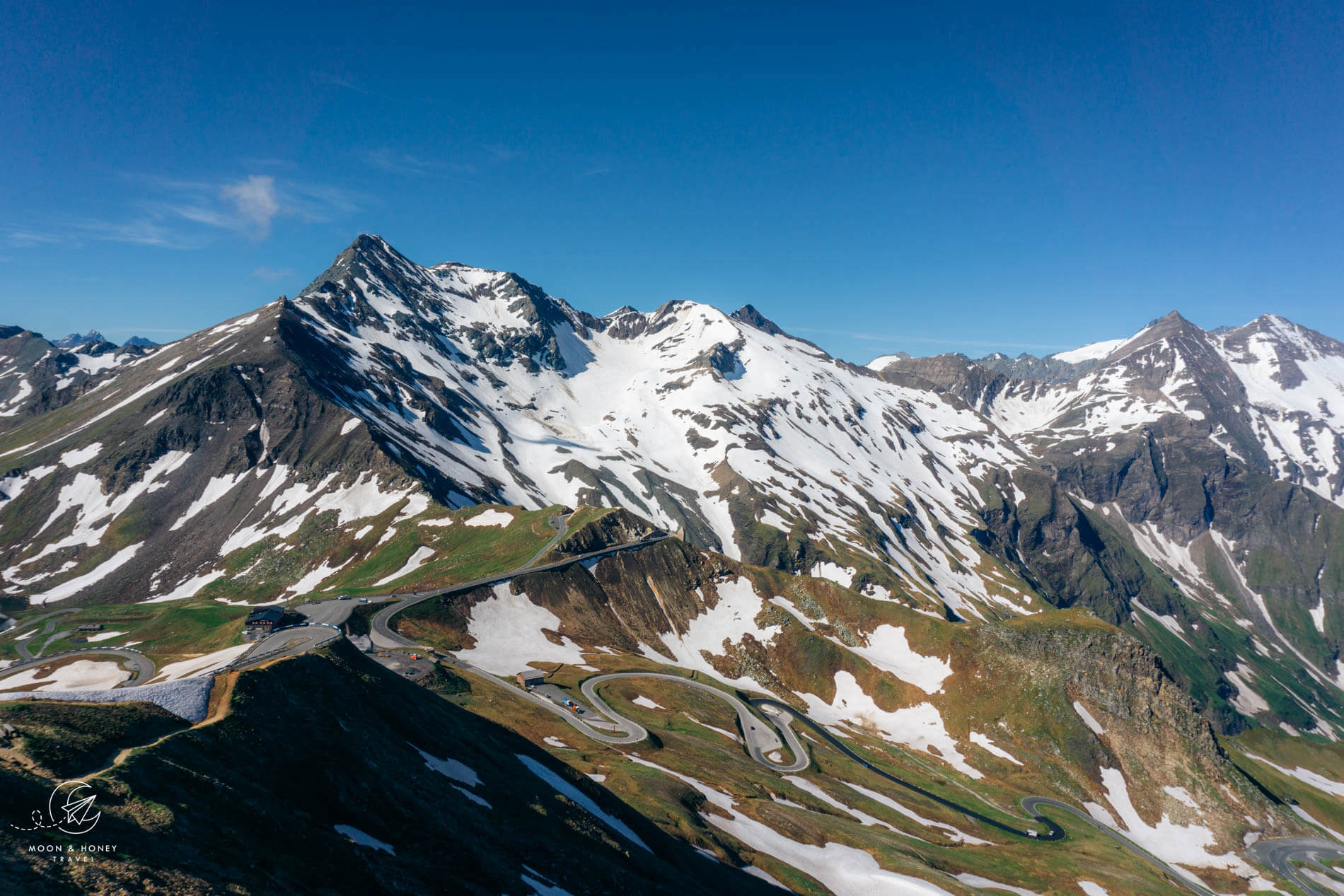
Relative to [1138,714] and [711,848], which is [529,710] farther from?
[1138,714]

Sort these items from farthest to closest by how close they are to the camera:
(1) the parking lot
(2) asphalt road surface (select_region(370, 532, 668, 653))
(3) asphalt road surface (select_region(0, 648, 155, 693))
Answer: (2) asphalt road surface (select_region(370, 532, 668, 653)) → (1) the parking lot → (3) asphalt road surface (select_region(0, 648, 155, 693))

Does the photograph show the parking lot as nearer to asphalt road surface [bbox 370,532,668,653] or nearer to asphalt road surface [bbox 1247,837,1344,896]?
asphalt road surface [bbox 370,532,668,653]

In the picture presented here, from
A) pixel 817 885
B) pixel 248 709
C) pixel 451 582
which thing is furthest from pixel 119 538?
pixel 817 885

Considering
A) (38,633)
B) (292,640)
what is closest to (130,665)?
(292,640)

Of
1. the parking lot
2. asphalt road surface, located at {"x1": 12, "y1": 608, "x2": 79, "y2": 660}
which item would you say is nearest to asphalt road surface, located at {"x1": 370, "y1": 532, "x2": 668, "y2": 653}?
the parking lot

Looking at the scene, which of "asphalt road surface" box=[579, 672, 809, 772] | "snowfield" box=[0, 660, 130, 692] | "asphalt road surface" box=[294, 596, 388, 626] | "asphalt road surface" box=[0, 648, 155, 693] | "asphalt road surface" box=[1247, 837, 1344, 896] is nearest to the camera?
"asphalt road surface" box=[0, 648, 155, 693]

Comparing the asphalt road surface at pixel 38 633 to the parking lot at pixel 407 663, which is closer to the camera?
the parking lot at pixel 407 663

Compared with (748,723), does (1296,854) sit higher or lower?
lower

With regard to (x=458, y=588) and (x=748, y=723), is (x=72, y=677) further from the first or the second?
(x=748, y=723)

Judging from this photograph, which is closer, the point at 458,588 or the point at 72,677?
the point at 72,677

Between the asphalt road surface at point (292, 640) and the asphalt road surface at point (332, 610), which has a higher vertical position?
the asphalt road surface at point (292, 640)

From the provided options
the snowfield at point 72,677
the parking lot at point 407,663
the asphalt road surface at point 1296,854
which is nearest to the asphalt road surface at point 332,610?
the parking lot at point 407,663

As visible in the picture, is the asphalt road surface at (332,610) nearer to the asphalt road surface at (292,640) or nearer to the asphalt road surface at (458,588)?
the asphalt road surface at (458,588)

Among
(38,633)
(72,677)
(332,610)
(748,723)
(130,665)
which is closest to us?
(72,677)
